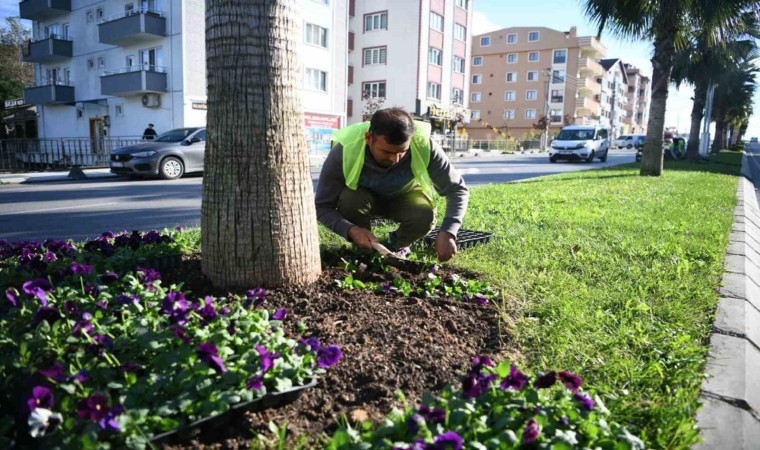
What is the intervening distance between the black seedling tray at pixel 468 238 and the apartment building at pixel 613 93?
7995 cm

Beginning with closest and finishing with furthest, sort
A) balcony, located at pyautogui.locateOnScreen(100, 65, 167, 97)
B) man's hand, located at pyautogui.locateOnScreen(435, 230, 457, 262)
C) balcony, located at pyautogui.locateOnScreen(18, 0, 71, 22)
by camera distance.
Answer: man's hand, located at pyautogui.locateOnScreen(435, 230, 457, 262) → balcony, located at pyautogui.locateOnScreen(100, 65, 167, 97) → balcony, located at pyautogui.locateOnScreen(18, 0, 71, 22)

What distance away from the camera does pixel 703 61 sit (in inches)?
933

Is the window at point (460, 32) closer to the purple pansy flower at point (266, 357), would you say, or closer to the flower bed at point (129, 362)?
the flower bed at point (129, 362)

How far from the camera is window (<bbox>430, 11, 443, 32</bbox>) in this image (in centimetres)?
3866

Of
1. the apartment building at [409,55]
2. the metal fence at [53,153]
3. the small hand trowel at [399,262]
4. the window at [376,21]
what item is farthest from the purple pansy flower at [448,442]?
the window at [376,21]

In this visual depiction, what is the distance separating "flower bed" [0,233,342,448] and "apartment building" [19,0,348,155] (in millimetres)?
22486

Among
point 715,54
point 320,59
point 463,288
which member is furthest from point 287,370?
point 320,59

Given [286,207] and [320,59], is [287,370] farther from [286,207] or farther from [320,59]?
[320,59]

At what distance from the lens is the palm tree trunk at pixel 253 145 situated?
107 inches

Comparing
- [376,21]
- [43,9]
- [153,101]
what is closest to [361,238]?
[153,101]

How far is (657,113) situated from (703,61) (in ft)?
40.2

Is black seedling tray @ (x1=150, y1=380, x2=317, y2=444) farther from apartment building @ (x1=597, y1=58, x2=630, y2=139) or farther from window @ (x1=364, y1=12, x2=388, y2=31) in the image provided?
apartment building @ (x1=597, y1=58, x2=630, y2=139)

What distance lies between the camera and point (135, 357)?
1862 mm

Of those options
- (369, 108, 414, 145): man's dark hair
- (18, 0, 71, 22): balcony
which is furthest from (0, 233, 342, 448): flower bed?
(18, 0, 71, 22): balcony
